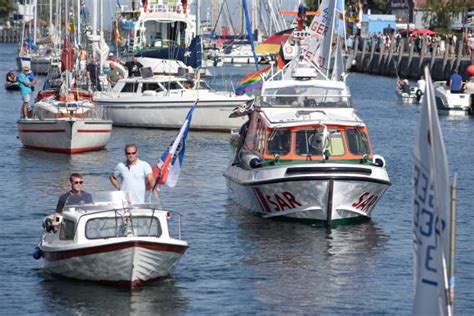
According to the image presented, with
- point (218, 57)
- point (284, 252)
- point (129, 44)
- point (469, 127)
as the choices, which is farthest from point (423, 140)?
point (218, 57)

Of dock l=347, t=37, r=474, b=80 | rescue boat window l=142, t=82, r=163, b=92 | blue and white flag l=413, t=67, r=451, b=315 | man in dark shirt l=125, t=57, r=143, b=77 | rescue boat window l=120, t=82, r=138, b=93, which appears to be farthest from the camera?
dock l=347, t=37, r=474, b=80

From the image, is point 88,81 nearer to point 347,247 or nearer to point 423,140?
point 347,247

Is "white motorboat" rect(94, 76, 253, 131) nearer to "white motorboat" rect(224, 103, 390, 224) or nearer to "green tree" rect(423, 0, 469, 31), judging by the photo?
"white motorboat" rect(224, 103, 390, 224)

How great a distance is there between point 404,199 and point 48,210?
29.3 ft

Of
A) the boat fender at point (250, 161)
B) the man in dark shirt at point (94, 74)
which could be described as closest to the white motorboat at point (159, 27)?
the man in dark shirt at point (94, 74)

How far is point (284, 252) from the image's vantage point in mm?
27141

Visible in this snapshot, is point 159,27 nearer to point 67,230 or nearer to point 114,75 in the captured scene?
point 114,75

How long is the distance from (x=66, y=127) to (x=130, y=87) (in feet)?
36.2

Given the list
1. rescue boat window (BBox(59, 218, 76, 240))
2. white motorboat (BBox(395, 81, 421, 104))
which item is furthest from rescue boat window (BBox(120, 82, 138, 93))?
rescue boat window (BBox(59, 218, 76, 240))

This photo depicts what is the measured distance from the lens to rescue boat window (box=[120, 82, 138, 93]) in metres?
55.2

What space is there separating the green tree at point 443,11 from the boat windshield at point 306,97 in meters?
92.2

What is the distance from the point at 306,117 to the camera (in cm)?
3053

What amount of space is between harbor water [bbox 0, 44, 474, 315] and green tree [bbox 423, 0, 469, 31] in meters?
81.6

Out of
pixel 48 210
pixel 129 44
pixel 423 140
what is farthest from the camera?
pixel 129 44
